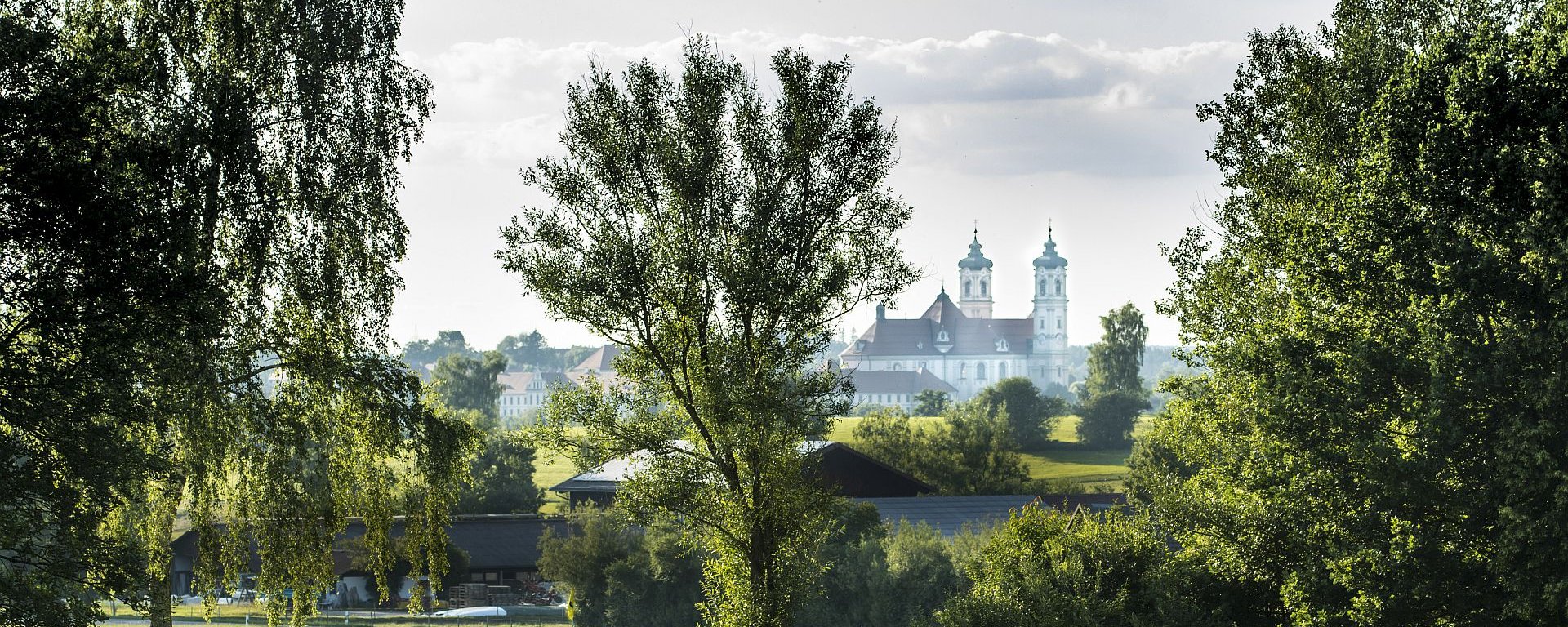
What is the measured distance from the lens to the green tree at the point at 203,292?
37.6 ft

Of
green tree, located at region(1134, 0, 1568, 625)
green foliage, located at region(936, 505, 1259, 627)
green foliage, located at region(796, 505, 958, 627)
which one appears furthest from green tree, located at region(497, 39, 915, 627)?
green foliage, located at region(796, 505, 958, 627)

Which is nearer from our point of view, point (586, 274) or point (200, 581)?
point (200, 581)

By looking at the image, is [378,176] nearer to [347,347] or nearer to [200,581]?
[347,347]

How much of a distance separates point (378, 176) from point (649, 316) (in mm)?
5010

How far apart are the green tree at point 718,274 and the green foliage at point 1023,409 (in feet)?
236

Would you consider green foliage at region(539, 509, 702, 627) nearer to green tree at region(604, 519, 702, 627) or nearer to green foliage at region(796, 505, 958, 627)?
green tree at region(604, 519, 702, 627)

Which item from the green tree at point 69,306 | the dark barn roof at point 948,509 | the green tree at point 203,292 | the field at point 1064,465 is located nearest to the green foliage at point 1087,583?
the green tree at point 203,292

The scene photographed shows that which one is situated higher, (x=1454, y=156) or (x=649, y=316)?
(x=1454, y=156)

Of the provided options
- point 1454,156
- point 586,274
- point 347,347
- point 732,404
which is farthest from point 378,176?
point 1454,156

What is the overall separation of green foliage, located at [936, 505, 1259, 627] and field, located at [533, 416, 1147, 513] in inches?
1832

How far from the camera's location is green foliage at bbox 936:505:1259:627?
757 inches

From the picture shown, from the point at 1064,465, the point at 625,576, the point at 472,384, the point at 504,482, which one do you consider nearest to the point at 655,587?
the point at 625,576

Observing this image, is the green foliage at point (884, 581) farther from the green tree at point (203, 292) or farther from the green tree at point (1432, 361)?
the green tree at point (203, 292)

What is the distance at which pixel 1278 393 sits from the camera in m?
15.3
